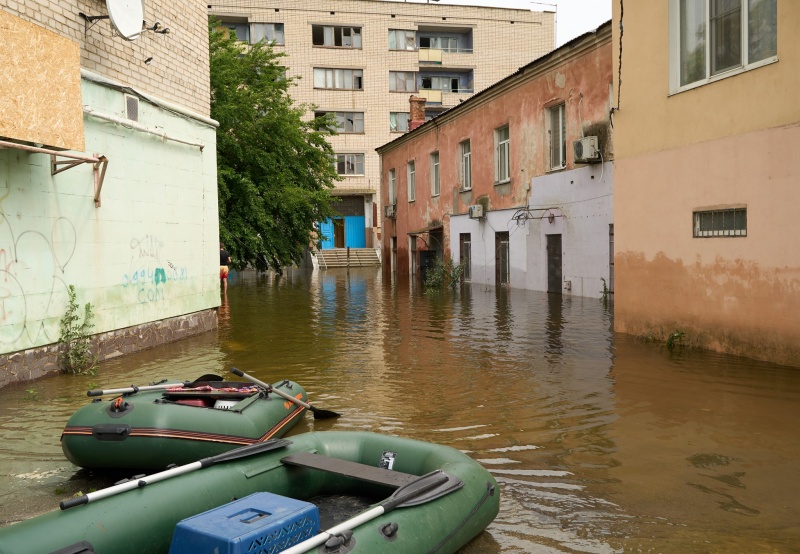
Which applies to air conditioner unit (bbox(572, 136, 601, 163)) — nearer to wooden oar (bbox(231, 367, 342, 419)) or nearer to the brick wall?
the brick wall

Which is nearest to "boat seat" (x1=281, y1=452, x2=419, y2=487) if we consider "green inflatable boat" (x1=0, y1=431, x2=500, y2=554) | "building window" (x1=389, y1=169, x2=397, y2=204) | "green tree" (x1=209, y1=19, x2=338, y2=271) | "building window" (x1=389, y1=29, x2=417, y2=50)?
"green inflatable boat" (x1=0, y1=431, x2=500, y2=554)

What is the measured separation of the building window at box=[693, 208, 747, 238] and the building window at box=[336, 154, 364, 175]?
32420 mm

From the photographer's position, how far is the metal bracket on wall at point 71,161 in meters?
7.80

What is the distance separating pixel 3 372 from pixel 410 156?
834 inches

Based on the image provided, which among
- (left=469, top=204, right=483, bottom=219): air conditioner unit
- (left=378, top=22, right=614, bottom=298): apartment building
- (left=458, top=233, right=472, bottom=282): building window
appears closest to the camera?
(left=378, top=22, right=614, bottom=298): apartment building

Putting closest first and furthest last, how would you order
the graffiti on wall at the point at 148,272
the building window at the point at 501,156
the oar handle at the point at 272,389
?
the oar handle at the point at 272,389 → the graffiti on wall at the point at 148,272 → the building window at the point at 501,156

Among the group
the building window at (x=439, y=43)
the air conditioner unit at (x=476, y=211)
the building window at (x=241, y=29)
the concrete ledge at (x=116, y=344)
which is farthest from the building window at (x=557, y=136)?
the building window at (x=241, y=29)

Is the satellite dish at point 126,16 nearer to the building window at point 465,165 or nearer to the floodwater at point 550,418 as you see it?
the floodwater at point 550,418

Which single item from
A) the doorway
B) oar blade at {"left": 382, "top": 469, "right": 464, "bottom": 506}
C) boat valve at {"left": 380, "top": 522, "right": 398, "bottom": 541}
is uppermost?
the doorway

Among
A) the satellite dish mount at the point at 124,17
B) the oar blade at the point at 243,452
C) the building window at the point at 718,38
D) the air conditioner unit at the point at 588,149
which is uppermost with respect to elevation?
the satellite dish mount at the point at 124,17

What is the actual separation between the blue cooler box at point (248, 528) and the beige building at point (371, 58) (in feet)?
119

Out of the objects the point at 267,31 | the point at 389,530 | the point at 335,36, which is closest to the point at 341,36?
the point at 335,36

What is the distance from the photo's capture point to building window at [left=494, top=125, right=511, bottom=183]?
20.5 meters

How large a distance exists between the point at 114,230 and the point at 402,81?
111 feet
